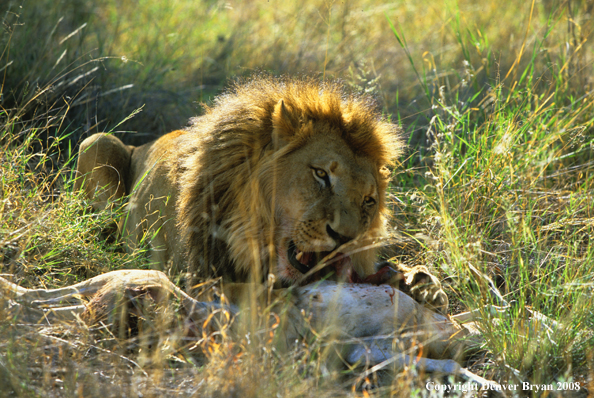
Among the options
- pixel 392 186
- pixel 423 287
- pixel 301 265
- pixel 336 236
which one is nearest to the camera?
pixel 336 236

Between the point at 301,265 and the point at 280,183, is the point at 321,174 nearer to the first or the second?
the point at 280,183

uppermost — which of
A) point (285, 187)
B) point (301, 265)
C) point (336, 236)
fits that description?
point (285, 187)

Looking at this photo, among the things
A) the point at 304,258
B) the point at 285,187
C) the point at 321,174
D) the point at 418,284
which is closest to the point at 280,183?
the point at 285,187

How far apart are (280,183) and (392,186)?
5.48 feet

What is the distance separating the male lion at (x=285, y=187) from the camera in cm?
309

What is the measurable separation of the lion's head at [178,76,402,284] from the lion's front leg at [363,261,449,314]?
167mm

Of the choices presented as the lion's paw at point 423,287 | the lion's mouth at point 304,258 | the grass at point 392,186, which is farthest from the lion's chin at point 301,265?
the grass at point 392,186

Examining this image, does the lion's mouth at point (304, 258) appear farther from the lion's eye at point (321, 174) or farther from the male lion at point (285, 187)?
the lion's eye at point (321, 174)

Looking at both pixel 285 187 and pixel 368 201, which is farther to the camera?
pixel 368 201

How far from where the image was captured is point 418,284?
3172mm

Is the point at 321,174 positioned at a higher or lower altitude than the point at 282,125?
lower

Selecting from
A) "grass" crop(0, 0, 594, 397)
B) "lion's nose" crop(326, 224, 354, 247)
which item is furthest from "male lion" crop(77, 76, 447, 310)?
"grass" crop(0, 0, 594, 397)

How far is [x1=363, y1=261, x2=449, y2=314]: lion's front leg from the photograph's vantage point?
10.5 ft

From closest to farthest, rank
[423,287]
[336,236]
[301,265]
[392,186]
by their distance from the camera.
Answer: [336,236]
[301,265]
[423,287]
[392,186]
